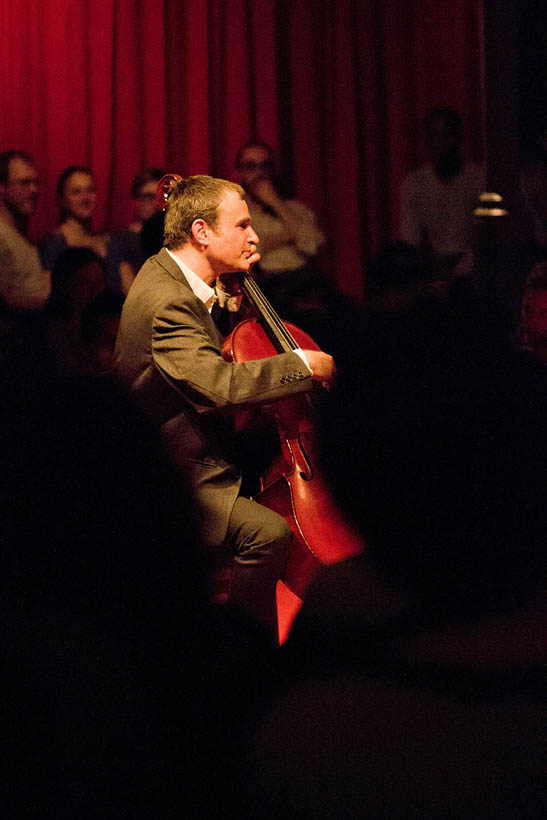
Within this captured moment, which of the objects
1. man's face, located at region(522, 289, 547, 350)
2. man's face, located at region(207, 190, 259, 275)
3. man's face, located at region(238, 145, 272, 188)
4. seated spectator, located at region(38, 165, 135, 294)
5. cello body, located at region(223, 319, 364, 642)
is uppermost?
man's face, located at region(238, 145, 272, 188)

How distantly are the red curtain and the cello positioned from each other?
3010 millimetres

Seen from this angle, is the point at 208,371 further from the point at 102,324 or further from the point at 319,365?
the point at 102,324

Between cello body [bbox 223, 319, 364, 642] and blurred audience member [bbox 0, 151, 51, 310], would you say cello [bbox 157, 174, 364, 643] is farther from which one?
blurred audience member [bbox 0, 151, 51, 310]

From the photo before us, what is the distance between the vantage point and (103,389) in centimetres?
80

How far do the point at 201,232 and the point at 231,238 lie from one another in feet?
0.22

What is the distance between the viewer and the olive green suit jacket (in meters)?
1.92

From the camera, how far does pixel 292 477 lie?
2.07 meters

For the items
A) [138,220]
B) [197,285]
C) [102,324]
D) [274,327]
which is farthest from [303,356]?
[138,220]

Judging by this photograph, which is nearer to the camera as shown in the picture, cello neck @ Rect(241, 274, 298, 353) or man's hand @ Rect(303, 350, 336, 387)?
man's hand @ Rect(303, 350, 336, 387)

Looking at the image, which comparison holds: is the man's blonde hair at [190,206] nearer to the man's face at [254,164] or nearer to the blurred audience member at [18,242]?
the blurred audience member at [18,242]

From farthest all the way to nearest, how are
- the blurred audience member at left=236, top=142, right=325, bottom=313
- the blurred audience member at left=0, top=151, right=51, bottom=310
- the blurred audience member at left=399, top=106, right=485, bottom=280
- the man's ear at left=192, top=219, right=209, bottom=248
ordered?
the blurred audience member at left=399, top=106, right=485, bottom=280
the blurred audience member at left=236, top=142, right=325, bottom=313
the blurred audience member at left=0, top=151, right=51, bottom=310
the man's ear at left=192, top=219, right=209, bottom=248

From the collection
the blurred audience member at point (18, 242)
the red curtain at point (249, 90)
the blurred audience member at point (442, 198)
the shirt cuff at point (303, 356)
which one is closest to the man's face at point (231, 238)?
the shirt cuff at point (303, 356)

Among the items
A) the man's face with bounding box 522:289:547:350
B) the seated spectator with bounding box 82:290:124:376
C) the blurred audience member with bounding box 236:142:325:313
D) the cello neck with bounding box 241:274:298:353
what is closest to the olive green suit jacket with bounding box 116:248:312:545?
the cello neck with bounding box 241:274:298:353

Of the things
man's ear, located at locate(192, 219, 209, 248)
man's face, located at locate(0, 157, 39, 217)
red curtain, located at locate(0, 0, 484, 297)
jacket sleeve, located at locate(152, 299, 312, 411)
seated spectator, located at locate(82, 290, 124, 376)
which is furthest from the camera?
red curtain, located at locate(0, 0, 484, 297)
